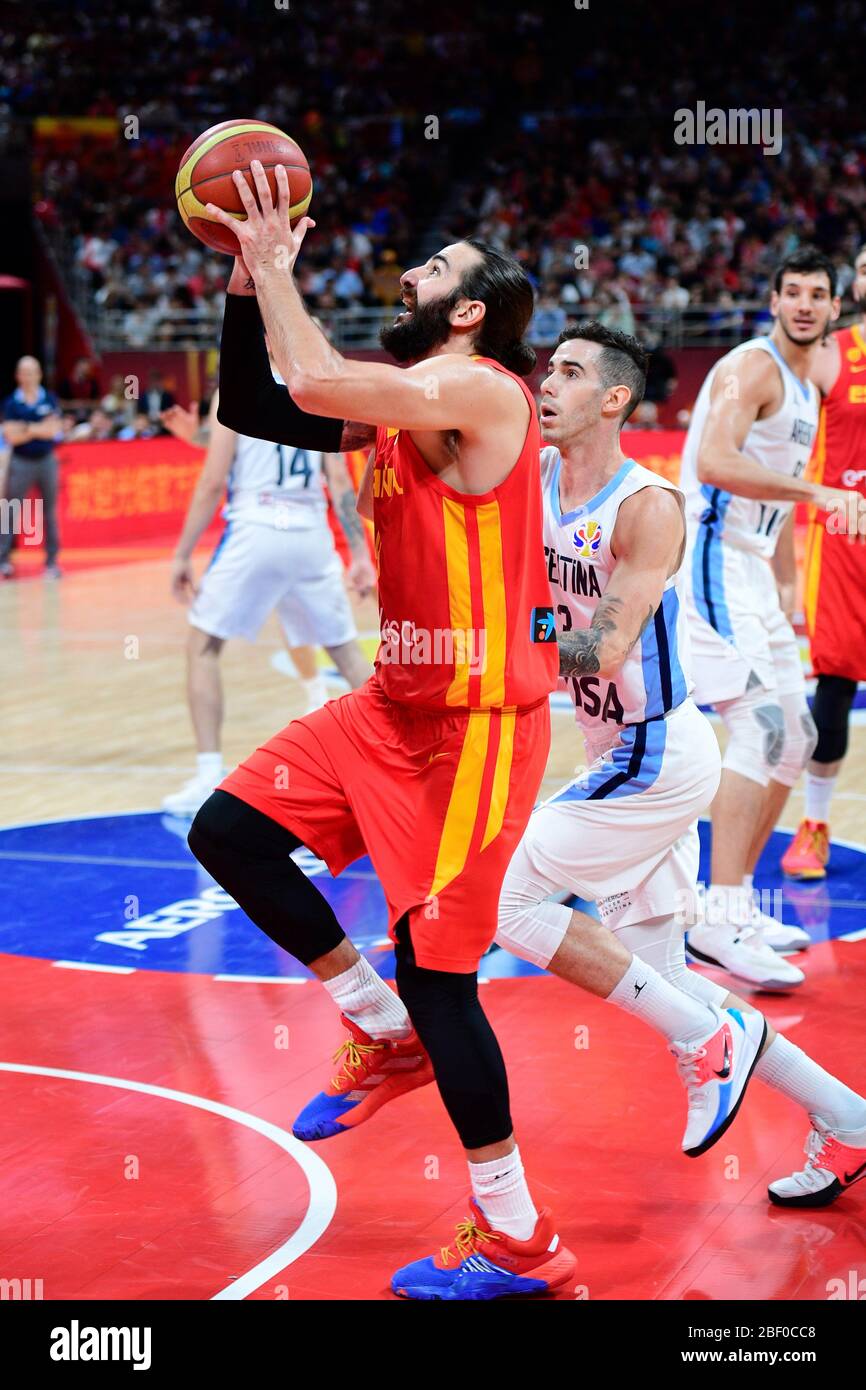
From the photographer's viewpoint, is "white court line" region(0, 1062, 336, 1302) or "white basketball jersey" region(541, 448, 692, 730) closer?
"white court line" region(0, 1062, 336, 1302)

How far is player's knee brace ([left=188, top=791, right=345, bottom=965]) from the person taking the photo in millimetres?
3389

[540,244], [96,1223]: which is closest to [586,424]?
[96,1223]

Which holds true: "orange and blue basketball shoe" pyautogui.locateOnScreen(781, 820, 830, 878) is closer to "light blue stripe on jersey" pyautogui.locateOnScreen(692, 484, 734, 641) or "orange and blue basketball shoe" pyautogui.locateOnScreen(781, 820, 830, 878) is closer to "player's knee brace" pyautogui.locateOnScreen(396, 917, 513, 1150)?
"light blue stripe on jersey" pyautogui.locateOnScreen(692, 484, 734, 641)

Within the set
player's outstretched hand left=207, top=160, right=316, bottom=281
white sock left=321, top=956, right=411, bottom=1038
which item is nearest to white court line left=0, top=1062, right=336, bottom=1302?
white sock left=321, top=956, right=411, bottom=1038

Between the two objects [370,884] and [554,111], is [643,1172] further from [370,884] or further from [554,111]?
[554,111]

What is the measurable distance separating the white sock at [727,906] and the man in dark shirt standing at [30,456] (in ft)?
34.0

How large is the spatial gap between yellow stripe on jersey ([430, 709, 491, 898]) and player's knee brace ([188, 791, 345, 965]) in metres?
0.38

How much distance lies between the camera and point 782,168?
72.5 feet

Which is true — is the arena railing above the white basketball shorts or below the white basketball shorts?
above

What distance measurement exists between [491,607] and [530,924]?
2.66 ft

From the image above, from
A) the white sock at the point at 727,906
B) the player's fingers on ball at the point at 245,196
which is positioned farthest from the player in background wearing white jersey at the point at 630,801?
the white sock at the point at 727,906

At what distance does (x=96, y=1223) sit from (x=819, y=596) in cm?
375

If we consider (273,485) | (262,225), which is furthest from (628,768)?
(273,485)

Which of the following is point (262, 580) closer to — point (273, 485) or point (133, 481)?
point (273, 485)
